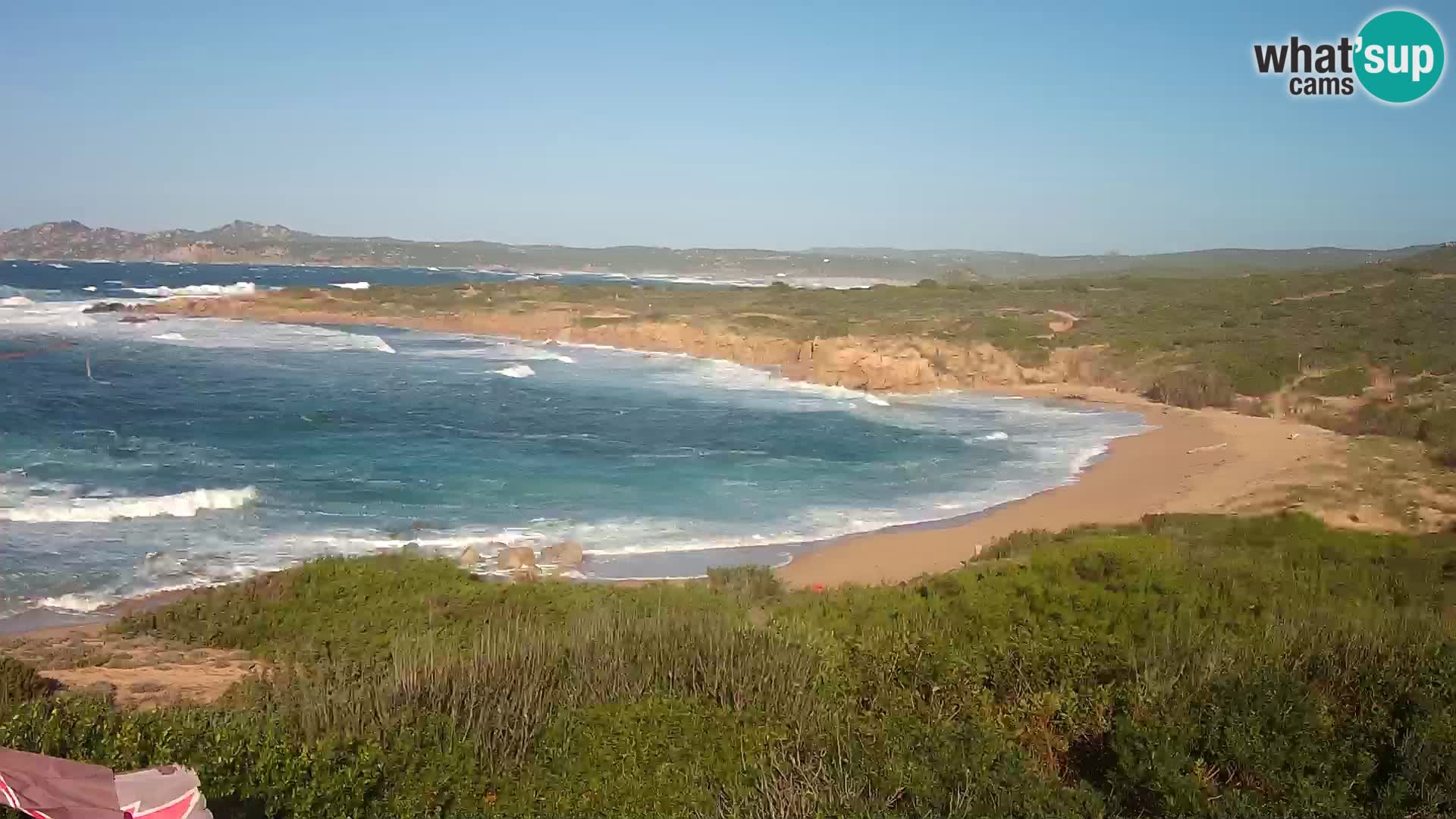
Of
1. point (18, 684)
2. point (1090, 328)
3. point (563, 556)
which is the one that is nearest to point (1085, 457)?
point (563, 556)

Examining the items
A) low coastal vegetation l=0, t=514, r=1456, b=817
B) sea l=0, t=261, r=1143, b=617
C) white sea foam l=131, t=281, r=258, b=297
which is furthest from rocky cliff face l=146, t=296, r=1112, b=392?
low coastal vegetation l=0, t=514, r=1456, b=817

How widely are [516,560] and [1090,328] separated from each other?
46.2m

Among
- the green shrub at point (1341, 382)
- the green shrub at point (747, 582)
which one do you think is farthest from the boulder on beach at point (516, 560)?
the green shrub at point (1341, 382)

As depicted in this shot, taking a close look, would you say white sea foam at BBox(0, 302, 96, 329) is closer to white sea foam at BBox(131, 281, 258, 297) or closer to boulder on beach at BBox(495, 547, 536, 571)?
white sea foam at BBox(131, 281, 258, 297)

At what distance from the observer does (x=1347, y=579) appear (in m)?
12.3

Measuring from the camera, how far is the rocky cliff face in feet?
156

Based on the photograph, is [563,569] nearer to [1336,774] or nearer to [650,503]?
[650,503]

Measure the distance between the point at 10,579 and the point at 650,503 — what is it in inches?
466

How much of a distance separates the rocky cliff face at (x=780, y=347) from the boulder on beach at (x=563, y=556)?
28.6 meters

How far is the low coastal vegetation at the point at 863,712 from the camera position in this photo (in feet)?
18.9

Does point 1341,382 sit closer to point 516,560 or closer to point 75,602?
point 516,560

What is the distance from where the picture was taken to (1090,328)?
5662 cm

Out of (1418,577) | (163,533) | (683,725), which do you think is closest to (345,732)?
(683,725)

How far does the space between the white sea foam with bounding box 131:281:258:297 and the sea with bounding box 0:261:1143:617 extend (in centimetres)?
3772
